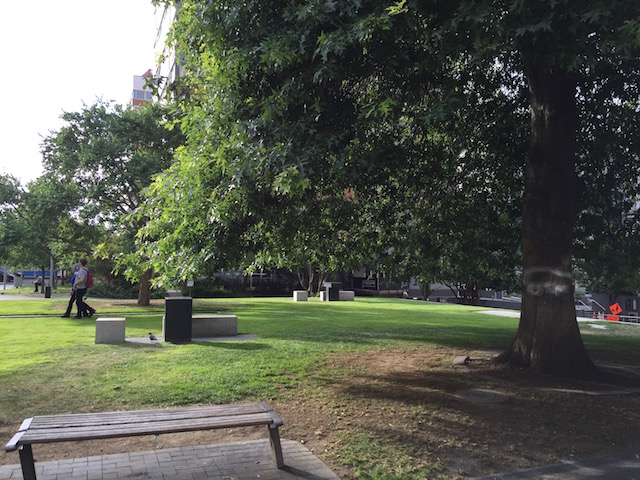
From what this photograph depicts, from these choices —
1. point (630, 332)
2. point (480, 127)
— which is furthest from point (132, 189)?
point (630, 332)

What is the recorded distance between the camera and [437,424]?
230 inches

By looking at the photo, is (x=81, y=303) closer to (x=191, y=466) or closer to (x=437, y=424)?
(x=191, y=466)

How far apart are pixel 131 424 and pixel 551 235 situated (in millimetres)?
7028

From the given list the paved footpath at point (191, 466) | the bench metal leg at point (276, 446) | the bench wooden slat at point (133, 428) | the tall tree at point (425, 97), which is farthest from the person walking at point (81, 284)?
the bench metal leg at point (276, 446)

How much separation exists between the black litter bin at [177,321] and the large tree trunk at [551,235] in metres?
6.96

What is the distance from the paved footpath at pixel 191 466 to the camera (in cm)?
421

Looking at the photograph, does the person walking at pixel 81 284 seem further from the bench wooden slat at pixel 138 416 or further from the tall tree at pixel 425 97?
the bench wooden slat at pixel 138 416

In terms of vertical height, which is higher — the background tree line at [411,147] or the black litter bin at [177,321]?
the background tree line at [411,147]

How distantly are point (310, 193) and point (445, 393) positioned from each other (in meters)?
3.77

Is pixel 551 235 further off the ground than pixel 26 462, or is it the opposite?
pixel 551 235

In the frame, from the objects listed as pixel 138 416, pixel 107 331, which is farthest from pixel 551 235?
pixel 107 331

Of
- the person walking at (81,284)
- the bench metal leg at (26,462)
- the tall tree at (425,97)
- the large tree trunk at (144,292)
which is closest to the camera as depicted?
the bench metal leg at (26,462)

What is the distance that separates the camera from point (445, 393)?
7.35 meters

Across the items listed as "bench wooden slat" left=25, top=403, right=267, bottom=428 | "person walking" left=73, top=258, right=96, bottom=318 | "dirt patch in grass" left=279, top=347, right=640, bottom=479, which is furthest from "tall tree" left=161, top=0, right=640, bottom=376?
"person walking" left=73, top=258, right=96, bottom=318
